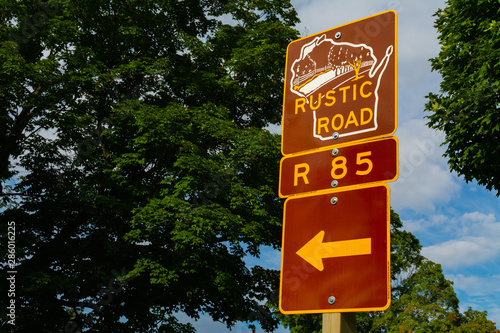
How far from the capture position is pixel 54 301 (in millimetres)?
17203

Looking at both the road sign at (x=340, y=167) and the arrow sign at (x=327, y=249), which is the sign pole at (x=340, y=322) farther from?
the road sign at (x=340, y=167)

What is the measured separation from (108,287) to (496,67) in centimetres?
1384

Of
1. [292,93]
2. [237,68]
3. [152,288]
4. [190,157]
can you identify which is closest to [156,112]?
[190,157]

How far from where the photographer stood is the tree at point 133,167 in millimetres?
16672

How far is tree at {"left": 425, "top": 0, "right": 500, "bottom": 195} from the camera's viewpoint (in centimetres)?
1424

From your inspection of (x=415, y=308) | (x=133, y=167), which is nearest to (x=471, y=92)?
(x=133, y=167)

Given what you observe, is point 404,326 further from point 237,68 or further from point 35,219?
point 35,219

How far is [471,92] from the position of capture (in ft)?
48.3

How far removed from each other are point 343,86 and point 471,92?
12975mm

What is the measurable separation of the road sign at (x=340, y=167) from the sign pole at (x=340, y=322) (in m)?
0.75

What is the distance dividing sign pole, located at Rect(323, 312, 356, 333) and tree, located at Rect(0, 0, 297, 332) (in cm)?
1279

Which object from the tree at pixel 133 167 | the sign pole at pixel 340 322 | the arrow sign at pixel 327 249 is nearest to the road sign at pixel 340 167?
the arrow sign at pixel 327 249

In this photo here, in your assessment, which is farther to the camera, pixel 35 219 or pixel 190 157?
pixel 35 219

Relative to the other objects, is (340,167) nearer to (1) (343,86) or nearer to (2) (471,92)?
(1) (343,86)
